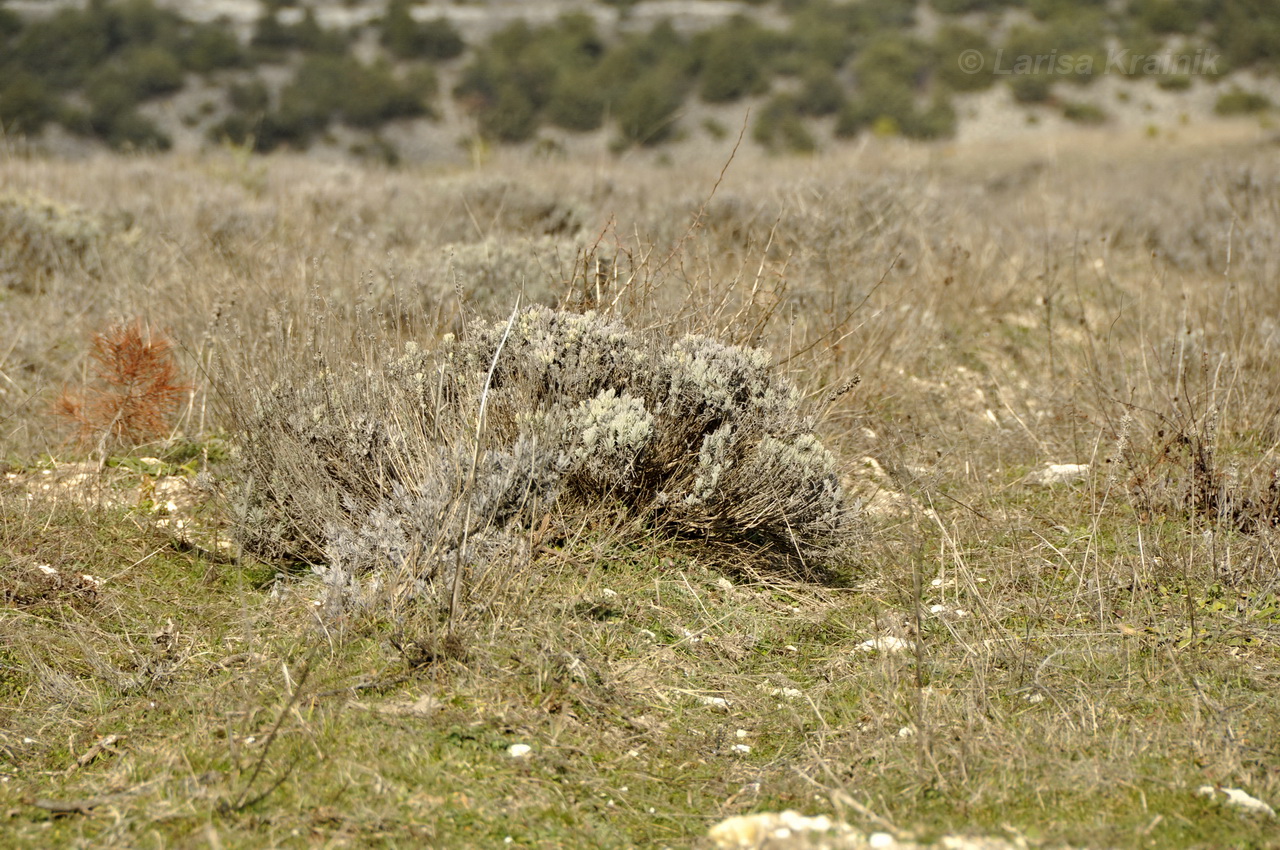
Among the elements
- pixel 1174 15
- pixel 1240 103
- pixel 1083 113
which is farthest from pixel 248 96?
pixel 1174 15

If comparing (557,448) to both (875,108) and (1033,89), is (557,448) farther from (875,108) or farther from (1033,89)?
(1033,89)

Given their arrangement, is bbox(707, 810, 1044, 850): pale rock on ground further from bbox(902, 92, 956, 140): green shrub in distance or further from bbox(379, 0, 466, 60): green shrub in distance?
bbox(379, 0, 466, 60): green shrub in distance

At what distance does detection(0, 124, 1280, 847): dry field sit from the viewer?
222cm

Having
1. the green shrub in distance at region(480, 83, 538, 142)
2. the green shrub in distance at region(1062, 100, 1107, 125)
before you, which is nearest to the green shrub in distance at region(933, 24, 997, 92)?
the green shrub in distance at region(1062, 100, 1107, 125)

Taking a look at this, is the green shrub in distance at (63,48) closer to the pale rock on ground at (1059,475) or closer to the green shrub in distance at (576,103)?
the green shrub in distance at (576,103)

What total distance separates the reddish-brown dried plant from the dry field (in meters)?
0.05

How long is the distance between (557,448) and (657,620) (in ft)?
2.08

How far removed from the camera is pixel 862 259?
20.7ft

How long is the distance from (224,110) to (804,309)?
106ft

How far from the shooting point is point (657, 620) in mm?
2977

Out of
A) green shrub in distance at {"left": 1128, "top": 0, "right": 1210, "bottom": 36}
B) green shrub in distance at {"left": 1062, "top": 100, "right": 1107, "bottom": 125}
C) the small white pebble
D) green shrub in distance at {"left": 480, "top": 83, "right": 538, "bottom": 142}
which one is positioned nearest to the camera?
the small white pebble

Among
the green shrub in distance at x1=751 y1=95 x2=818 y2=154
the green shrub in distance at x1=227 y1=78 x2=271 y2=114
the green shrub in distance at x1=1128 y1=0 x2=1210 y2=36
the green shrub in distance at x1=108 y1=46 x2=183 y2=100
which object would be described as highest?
the green shrub in distance at x1=1128 y1=0 x2=1210 y2=36

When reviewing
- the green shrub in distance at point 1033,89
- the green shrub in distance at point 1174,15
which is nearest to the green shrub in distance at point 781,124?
the green shrub in distance at point 1033,89

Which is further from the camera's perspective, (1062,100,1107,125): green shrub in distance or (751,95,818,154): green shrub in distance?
(1062,100,1107,125): green shrub in distance
